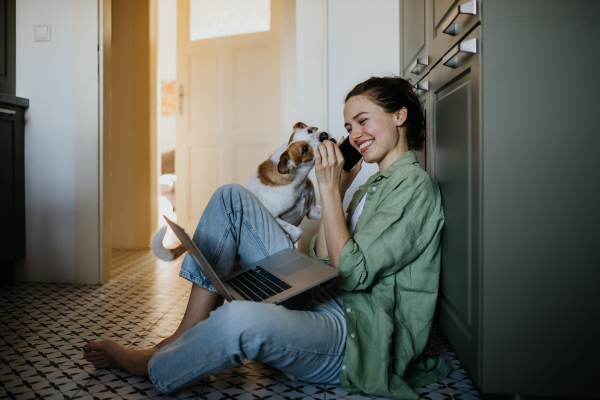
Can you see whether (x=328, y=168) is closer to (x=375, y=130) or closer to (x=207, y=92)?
(x=375, y=130)

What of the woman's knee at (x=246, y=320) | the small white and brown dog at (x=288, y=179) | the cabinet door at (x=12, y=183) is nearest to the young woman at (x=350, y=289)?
the woman's knee at (x=246, y=320)

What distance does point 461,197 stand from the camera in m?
1.00

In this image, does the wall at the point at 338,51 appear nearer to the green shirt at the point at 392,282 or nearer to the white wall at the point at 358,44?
the white wall at the point at 358,44

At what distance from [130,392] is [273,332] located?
491mm

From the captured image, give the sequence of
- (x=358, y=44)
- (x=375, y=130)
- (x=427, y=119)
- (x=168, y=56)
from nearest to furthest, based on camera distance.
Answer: (x=375, y=130)
(x=427, y=119)
(x=358, y=44)
(x=168, y=56)

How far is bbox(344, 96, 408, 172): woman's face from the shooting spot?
3.84 feet

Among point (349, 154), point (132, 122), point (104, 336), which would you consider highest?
point (132, 122)

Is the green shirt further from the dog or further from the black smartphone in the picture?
the dog

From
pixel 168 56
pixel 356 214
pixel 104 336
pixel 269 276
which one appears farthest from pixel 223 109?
pixel 168 56

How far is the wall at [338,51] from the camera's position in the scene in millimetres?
1983

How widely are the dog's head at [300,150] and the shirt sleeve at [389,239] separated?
507mm

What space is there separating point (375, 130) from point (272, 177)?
1.62 ft

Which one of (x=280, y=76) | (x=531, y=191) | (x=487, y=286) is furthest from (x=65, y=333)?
(x=280, y=76)

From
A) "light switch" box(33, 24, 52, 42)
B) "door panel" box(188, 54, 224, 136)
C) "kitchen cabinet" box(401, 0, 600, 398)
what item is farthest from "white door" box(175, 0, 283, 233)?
"kitchen cabinet" box(401, 0, 600, 398)
